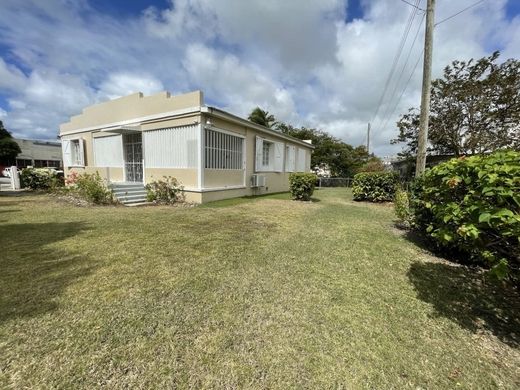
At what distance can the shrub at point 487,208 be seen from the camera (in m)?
1.95

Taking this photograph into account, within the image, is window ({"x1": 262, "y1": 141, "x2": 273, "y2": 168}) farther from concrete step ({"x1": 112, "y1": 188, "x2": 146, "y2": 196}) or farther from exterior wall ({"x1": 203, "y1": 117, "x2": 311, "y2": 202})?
concrete step ({"x1": 112, "y1": 188, "x2": 146, "y2": 196})

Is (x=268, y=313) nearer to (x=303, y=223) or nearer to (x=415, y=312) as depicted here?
(x=415, y=312)

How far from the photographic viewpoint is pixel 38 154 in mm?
30859

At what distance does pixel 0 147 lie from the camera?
23953 millimetres

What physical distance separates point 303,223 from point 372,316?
387cm

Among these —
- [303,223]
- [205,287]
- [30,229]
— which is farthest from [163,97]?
[205,287]

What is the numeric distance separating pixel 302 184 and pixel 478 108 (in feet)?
40.7

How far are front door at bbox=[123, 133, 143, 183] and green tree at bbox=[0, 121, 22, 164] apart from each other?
23.0m

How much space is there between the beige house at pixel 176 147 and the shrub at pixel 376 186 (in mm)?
4630

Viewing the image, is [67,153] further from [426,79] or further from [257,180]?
[426,79]

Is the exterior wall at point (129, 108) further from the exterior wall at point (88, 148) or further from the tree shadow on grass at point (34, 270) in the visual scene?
the tree shadow on grass at point (34, 270)


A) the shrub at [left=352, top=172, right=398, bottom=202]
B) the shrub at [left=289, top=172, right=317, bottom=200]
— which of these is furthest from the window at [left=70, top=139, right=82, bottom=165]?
the shrub at [left=352, top=172, right=398, bottom=202]

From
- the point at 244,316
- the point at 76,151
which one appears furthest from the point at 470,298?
the point at 76,151

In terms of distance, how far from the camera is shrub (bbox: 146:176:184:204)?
358 inches
